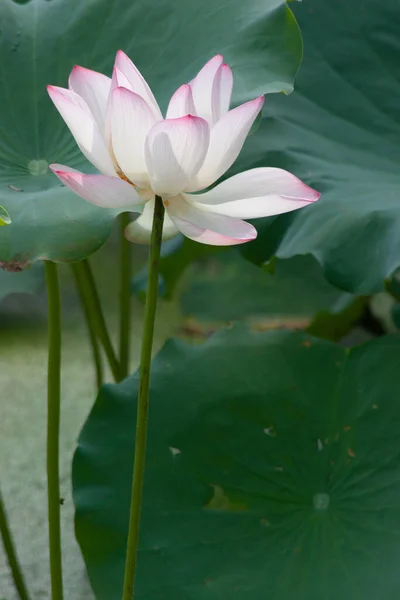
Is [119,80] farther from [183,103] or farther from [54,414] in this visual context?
[54,414]

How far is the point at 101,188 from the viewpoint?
473 mm

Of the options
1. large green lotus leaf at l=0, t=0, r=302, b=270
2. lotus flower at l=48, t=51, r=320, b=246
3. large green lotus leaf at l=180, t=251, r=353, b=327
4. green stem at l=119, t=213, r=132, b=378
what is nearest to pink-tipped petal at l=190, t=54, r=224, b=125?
lotus flower at l=48, t=51, r=320, b=246

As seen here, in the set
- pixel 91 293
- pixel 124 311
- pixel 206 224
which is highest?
pixel 206 224

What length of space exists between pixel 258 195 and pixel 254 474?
43 centimetres

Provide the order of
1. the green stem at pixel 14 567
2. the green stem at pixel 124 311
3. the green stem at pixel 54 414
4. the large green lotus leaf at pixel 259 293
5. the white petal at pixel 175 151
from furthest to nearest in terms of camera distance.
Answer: the large green lotus leaf at pixel 259 293 → the green stem at pixel 124 311 → the green stem at pixel 14 567 → the green stem at pixel 54 414 → the white petal at pixel 175 151

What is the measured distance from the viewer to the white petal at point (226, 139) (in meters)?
0.49

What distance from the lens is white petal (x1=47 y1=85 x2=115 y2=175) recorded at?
1.61 ft

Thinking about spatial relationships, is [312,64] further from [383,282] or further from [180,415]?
[180,415]

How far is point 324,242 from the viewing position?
857 millimetres

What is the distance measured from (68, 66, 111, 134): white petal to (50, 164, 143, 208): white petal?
0.06 meters

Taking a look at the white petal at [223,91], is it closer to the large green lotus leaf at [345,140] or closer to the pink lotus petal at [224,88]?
the pink lotus petal at [224,88]

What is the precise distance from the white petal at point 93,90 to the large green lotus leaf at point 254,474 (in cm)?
44

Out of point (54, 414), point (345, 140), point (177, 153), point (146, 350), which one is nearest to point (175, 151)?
point (177, 153)

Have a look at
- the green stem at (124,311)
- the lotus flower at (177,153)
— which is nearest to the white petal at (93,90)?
the lotus flower at (177,153)
